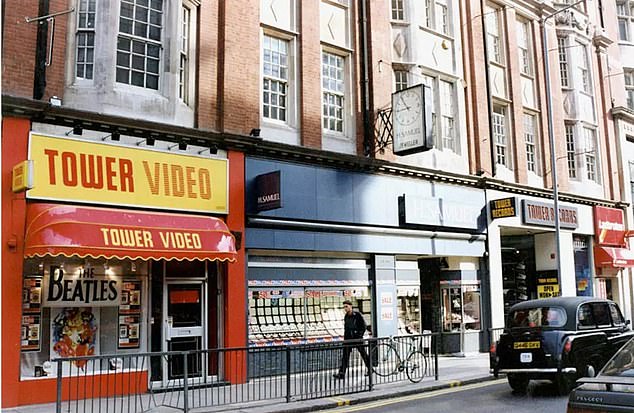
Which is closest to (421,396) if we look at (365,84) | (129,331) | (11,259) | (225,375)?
(225,375)

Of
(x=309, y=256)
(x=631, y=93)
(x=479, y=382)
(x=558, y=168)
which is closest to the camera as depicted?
(x=479, y=382)

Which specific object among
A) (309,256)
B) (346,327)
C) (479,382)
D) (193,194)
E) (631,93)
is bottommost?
(479,382)

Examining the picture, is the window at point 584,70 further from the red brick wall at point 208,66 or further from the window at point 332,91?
the red brick wall at point 208,66

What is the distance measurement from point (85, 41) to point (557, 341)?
1100cm

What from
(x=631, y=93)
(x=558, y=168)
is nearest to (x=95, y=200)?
(x=558, y=168)

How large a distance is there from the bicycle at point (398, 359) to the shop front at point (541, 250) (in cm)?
891

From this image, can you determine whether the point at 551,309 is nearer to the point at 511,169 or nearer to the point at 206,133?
the point at 206,133

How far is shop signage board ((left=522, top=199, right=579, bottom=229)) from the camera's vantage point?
21906 millimetres

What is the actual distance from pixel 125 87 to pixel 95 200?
8.54 ft

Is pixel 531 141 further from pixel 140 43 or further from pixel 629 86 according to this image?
pixel 140 43

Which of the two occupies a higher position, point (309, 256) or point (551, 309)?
point (309, 256)

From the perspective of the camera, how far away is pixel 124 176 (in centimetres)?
1221

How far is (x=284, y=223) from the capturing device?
1470cm

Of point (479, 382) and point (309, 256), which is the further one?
point (309, 256)
